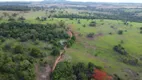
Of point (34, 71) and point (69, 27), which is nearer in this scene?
point (34, 71)

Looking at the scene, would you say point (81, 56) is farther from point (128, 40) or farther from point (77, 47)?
point (128, 40)

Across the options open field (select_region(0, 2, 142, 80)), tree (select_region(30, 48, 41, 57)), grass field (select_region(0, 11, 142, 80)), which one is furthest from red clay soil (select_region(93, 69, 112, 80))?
tree (select_region(30, 48, 41, 57))

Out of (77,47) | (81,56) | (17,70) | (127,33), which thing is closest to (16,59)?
(17,70)

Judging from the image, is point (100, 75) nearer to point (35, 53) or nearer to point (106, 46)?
point (35, 53)

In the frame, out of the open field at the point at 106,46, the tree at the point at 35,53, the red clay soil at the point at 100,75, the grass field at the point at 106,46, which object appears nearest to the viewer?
the red clay soil at the point at 100,75

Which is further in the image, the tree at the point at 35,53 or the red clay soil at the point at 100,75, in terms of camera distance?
the tree at the point at 35,53

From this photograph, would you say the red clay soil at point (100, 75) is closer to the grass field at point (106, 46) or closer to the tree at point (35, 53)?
the grass field at point (106, 46)

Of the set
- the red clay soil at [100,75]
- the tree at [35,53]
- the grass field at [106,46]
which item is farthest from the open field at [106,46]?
the red clay soil at [100,75]

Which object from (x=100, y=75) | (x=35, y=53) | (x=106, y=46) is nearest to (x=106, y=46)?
(x=106, y=46)

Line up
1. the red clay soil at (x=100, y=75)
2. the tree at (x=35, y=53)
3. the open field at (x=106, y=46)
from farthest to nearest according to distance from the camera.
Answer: the open field at (x=106, y=46)
the tree at (x=35, y=53)
the red clay soil at (x=100, y=75)
